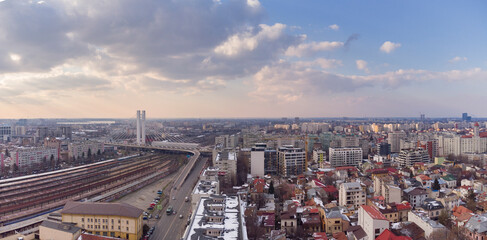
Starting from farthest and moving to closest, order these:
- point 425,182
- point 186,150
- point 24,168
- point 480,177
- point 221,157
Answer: point 186,150
point 24,168
point 221,157
point 480,177
point 425,182

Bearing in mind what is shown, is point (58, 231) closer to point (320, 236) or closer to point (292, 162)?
point (320, 236)

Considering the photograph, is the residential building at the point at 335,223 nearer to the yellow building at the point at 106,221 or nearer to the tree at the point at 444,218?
the tree at the point at 444,218

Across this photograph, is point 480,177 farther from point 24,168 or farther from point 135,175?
point 24,168

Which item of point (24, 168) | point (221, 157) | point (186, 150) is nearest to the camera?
point (221, 157)

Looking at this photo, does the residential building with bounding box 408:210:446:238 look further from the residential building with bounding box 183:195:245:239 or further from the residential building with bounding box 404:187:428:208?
the residential building with bounding box 183:195:245:239

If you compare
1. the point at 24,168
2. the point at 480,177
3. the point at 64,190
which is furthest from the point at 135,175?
the point at 480,177

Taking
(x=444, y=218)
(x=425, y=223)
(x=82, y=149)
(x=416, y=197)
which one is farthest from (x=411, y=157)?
(x=82, y=149)

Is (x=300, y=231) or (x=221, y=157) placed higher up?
(x=221, y=157)

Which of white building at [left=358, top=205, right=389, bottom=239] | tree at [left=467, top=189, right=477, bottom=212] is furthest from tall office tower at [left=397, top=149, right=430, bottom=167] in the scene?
white building at [left=358, top=205, right=389, bottom=239]
